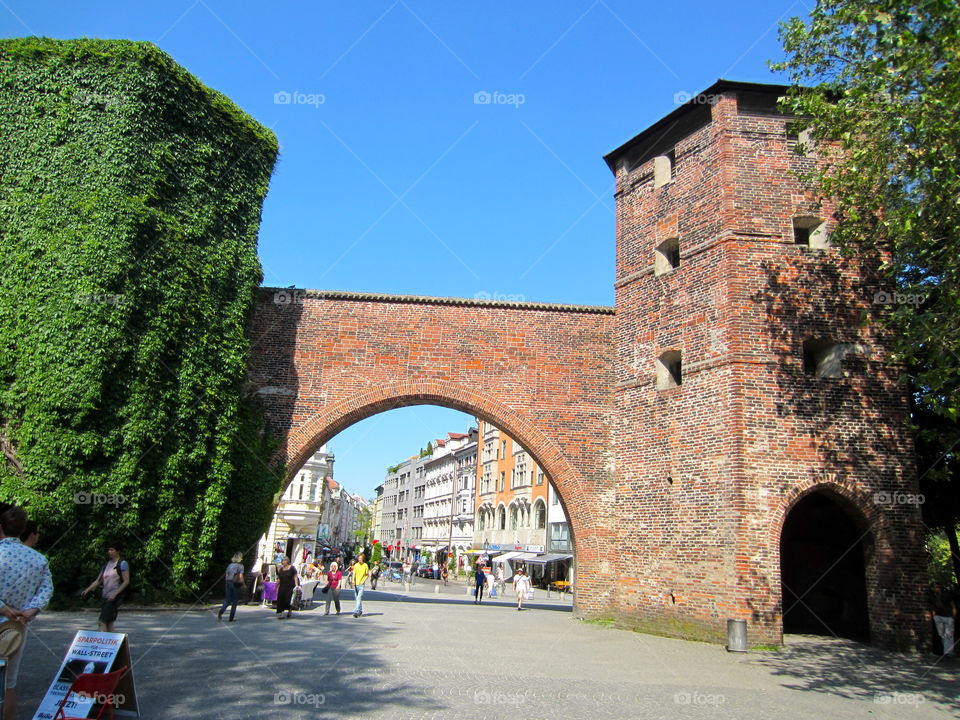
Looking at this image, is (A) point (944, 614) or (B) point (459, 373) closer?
(A) point (944, 614)

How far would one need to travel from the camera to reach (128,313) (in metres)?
14.1

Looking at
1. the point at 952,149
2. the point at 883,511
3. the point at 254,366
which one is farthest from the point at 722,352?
the point at 254,366

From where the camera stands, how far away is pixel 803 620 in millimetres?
16625

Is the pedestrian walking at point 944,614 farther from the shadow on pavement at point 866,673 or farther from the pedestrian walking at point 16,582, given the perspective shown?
the pedestrian walking at point 16,582

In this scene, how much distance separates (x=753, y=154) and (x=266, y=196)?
1172 cm

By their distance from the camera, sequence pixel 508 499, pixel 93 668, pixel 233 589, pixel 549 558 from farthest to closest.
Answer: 1. pixel 508 499
2. pixel 549 558
3. pixel 233 589
4. pixel 93 668

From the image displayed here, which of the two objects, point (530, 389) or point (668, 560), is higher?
point (530, 389)

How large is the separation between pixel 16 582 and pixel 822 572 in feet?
54.4

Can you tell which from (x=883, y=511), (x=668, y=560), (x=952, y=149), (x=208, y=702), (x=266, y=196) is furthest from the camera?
(x=266, y=196)

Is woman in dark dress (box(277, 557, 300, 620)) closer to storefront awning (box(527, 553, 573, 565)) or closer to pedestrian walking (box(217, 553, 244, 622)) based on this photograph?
pedestrian walking (box(217, 553, 244, 622))

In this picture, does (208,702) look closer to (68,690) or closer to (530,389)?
(68,690)

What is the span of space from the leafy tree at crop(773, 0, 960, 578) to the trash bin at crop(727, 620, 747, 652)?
4071 millimetres

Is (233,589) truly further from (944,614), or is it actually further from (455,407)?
(944,614)

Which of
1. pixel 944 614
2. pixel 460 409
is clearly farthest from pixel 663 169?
pixel 944 614
